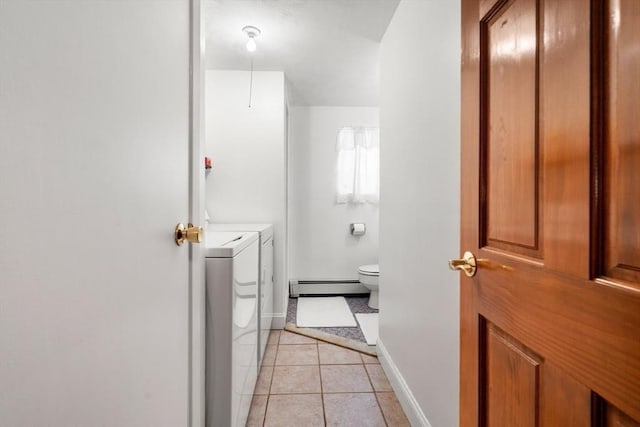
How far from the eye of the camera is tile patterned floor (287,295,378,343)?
8.54 ft

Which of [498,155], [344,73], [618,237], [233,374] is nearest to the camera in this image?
[618,237]

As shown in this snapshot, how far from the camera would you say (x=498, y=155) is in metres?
0.72

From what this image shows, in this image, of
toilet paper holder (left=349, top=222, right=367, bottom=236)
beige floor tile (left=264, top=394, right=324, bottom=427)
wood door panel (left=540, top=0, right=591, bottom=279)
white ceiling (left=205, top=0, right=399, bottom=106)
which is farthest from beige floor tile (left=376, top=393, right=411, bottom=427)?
white ceiling (left=205, top=0, right=399, bottom=106)

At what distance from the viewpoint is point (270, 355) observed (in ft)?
7.38

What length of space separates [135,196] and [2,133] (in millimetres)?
263

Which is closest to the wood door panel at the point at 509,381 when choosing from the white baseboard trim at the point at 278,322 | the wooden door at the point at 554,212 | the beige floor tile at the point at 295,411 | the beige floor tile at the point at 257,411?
the wooden door at the point at 554,212

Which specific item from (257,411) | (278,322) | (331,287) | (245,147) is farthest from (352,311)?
(245,147)

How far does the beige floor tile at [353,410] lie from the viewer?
1.56 meters

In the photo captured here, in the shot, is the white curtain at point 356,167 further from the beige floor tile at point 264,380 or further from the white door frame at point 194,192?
the white door frame at point 194,192

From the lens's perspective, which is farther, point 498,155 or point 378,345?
point 378,345

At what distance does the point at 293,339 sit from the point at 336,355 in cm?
44

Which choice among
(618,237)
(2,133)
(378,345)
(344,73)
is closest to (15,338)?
(2,133)

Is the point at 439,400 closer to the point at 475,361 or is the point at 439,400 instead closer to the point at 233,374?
the point at 475,361

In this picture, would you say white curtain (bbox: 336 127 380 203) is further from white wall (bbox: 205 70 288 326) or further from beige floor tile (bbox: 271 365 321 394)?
beige floor tile (bbox: 271 365 321 394)
